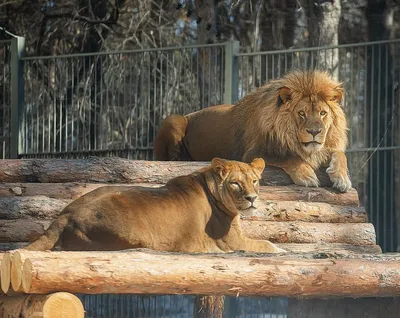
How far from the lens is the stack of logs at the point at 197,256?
5.62 meters

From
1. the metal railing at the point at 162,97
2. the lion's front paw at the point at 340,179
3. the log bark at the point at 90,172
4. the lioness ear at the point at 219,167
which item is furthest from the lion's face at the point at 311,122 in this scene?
the metal railing at the point at 162,97

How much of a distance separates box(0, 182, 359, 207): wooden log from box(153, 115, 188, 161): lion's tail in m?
1.89

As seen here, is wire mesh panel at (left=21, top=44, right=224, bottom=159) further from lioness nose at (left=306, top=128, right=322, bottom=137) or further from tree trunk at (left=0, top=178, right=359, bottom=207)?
tree trunk at (left=0, top=178, right=359, bottom=207)

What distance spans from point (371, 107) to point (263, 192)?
3.13 metres

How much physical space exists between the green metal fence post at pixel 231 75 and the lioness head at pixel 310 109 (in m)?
2.52

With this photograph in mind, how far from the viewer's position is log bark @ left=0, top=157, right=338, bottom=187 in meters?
8.76

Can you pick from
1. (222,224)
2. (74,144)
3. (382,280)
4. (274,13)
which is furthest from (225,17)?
(382,280)

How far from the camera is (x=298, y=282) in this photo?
20.4ft

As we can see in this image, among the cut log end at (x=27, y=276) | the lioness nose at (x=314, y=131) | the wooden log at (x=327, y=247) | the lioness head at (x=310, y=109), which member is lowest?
the wooden log at (x=327, y=247)

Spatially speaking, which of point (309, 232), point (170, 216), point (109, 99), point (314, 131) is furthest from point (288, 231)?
point (109, 99)

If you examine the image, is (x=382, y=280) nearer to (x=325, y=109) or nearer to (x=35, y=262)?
(x=35, y=262)

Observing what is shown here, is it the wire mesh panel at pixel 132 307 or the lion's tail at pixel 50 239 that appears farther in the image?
the wire mesh panel at pixel 132 307

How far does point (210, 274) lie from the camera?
5.95 metres

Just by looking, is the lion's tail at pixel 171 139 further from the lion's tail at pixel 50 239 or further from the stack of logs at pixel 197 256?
the lion's tail at pixel 50 239
